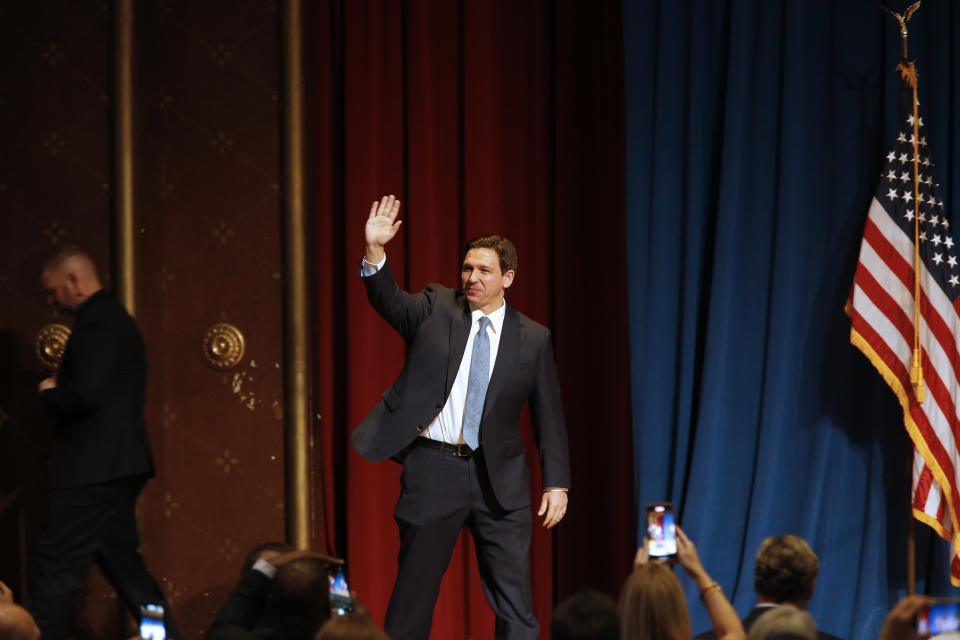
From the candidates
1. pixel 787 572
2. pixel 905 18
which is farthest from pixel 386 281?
pixel 905 18

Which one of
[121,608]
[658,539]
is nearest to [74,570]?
[121,608]

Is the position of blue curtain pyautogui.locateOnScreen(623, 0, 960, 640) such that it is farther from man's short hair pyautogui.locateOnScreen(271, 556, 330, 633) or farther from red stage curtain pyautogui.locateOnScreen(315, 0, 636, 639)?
man's short hair pyautogui.locateOnScreen(271, 556, 330, 633)

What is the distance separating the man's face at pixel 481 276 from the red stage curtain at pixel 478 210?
88cm

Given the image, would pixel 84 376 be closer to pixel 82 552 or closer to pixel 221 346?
pixel 82 552

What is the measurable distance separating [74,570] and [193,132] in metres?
2.00

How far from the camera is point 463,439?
151 inches

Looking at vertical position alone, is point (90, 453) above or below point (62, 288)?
below

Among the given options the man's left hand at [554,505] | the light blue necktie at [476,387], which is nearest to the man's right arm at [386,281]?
the light blue necktie at [476,387]

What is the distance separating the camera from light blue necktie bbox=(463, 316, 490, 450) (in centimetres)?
384

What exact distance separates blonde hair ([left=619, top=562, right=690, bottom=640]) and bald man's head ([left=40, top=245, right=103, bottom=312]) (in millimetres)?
2301

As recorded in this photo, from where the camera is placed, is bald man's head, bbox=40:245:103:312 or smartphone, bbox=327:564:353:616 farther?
bald man's head, bbox=40:245:103:312

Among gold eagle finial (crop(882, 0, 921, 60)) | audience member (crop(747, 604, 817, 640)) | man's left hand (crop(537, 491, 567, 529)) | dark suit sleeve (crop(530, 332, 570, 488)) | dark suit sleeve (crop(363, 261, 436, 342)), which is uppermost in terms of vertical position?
gold eagle finial (crop(882, 0, 921, 60))

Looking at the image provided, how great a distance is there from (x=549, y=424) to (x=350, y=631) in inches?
78.0

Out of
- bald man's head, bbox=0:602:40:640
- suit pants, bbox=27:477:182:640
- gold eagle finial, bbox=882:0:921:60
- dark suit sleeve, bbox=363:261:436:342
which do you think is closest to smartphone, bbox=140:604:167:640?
bald man's head, bbox=0:602:40:640
